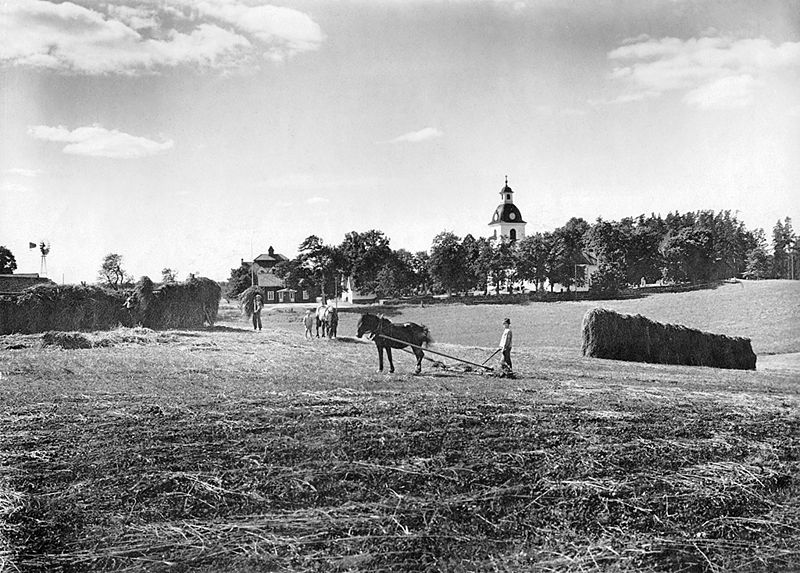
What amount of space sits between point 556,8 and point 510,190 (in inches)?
76.6

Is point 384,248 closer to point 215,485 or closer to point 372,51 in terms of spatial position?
point 372,51

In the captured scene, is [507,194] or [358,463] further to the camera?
[507,194]

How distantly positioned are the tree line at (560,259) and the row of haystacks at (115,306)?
0.44 metres

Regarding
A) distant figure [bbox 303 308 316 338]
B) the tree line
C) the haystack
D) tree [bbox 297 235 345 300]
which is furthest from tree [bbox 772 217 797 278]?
the haystack

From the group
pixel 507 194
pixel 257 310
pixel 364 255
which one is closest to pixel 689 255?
pixel 507 194

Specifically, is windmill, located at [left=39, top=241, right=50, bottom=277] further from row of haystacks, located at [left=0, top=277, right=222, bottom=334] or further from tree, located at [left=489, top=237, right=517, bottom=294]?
tree, located at [left=489, top=237, right=517, bottom=294]

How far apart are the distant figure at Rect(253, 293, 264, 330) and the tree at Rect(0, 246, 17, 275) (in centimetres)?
228

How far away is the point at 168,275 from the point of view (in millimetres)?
5996

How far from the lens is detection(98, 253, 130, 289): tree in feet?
19.8

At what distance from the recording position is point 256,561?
351cm

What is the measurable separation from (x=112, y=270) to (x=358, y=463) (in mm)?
3427

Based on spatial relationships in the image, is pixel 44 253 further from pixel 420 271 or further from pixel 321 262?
pixel 420 271

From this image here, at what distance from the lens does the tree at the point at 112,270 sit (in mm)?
6023

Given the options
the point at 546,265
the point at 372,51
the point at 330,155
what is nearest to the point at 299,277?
the point at 330,155
